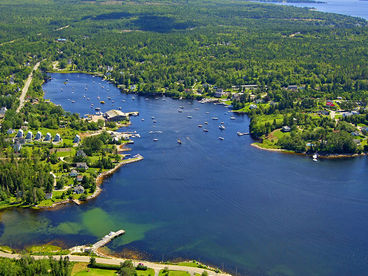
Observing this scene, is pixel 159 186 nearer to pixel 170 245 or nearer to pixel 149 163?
pixel 149 163

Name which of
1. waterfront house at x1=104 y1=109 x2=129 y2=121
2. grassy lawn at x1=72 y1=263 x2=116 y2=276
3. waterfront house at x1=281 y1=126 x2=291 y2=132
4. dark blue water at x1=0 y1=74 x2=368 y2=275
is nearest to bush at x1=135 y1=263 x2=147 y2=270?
grassy lawn at x1=72 y1=263 x2=116 y2=276

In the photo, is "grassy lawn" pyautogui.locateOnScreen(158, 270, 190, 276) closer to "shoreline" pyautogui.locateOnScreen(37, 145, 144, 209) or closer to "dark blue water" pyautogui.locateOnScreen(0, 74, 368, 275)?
"dark blue water" pyautogui.locateOnScreen(0, 74, 368, 275)

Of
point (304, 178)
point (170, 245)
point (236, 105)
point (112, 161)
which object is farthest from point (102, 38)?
point (170, 245)

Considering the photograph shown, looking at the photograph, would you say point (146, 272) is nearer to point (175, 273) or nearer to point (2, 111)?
point (175, 273)

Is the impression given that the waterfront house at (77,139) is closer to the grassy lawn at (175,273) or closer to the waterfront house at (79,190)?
the waterfront house at (79,190)

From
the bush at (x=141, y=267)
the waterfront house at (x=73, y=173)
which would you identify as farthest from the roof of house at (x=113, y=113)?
the bush at (x=141, y=267)

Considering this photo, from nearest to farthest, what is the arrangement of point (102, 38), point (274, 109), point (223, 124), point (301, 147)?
point (301, 147) → point (223, 124) → point (274, 109) → point (102, 38)
